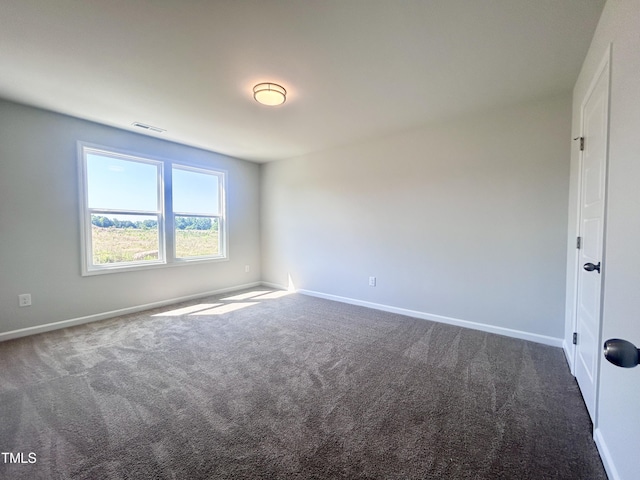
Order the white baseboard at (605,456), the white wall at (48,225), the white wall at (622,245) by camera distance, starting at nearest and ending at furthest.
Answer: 1. the white wall at (622,245)
2. the white baseboard at (605,456)
3. the white wall at (48,225)

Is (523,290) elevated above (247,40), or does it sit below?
below

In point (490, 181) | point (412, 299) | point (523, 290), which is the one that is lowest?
point (412, 299)

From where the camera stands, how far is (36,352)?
8.55 feet

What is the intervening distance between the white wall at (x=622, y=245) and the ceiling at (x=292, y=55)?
0.51 m

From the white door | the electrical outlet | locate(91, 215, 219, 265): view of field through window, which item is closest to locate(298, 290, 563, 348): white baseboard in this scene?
the white door

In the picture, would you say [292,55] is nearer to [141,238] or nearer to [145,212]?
[145,212]

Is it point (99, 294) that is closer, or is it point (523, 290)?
point (523, 290)

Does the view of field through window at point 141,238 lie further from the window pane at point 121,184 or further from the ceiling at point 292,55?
the ceiling at point 292,55

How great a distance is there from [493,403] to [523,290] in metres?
1.54

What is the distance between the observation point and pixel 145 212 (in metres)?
3.95

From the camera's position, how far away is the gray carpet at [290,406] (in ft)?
4.58

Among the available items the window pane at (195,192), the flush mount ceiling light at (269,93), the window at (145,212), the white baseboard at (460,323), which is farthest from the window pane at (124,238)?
the white baseboard at (460,323)

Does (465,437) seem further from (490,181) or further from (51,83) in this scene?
(51,83)

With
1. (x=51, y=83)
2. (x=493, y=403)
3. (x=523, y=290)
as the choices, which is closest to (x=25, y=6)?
(x=51, y=83)
